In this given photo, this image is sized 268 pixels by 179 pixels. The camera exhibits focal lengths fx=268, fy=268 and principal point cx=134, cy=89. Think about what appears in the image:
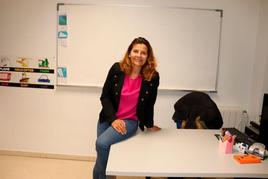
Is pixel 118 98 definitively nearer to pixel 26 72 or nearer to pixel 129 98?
pixel 129 98

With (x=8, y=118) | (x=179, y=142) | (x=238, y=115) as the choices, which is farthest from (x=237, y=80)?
(x=8, y=118)

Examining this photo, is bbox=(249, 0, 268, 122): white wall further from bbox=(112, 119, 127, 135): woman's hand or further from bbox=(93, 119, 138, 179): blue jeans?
bbox=(112, 119, 127, 135): woman's hand

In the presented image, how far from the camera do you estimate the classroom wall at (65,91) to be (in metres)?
3.20

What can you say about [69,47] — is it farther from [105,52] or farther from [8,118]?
[8,118]

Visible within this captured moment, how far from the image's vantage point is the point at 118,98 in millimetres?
2234

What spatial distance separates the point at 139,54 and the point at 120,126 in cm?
60

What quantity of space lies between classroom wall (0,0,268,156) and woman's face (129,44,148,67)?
115 cm

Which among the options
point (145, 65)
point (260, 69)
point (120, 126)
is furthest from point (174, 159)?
point (260, 69)

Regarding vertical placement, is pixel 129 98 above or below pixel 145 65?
below

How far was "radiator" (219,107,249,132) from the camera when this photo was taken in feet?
10.6

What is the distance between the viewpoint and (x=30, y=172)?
3.07m

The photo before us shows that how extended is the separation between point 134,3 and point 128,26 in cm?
28

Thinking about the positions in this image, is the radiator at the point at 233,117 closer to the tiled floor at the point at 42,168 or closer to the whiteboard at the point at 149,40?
the whiteboard at the point at 149,40

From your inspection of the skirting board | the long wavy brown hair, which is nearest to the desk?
the long wavy brown hair
